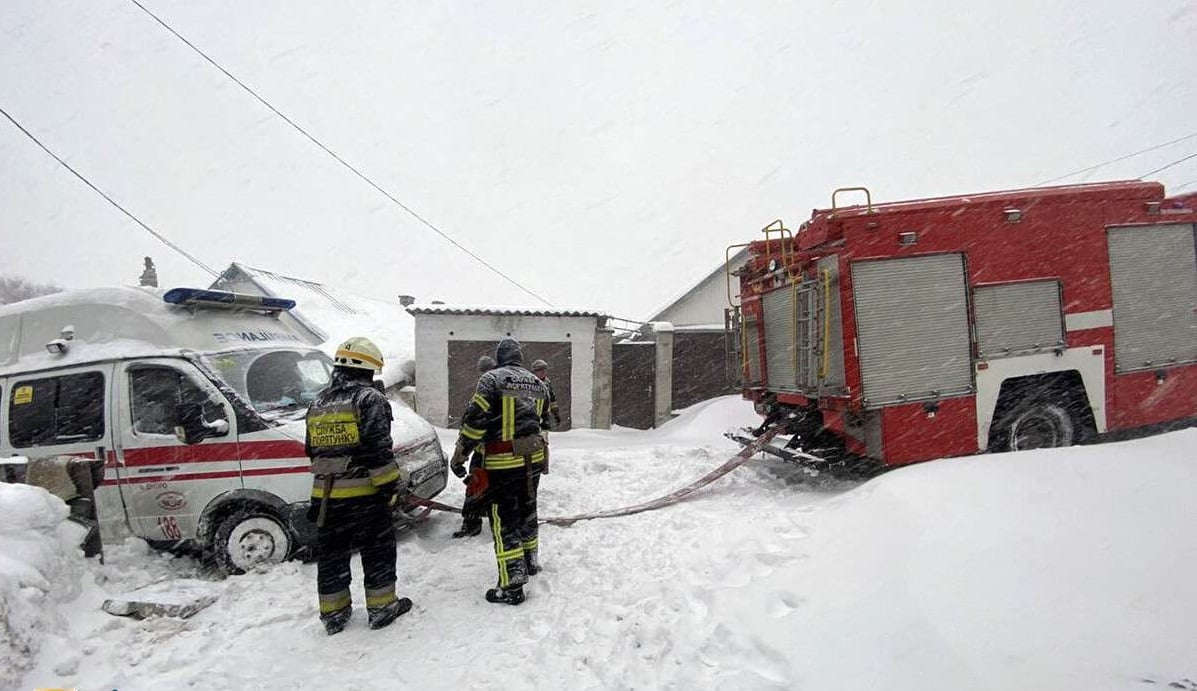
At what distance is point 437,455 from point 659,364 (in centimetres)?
952

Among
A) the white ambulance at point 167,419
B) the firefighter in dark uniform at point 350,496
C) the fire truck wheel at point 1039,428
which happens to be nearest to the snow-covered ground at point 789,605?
the firefighter in dark uniform at point 350,496

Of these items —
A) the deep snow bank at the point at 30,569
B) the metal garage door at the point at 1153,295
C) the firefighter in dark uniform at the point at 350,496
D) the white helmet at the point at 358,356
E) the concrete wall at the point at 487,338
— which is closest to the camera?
the deep snow bank at the point at 30,569

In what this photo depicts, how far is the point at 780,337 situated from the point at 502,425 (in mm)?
4270

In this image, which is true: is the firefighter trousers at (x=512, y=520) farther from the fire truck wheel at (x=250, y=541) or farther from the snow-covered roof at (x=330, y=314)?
the snow-covered roof at (x=330, y=314)

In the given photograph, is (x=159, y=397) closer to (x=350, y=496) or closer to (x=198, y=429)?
(x=198, y=429)

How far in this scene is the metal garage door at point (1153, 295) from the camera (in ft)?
20.9

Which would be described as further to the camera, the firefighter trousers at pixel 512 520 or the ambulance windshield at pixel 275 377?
the ambulance windshield at pixel 275 377

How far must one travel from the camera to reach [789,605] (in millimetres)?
3430

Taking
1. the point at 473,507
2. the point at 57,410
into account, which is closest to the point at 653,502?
the point at 473,507

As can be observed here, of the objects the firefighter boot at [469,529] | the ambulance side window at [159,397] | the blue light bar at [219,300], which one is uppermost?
the blue light bar at [219,300]

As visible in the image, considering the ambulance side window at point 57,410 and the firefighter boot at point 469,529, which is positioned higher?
the ambulance side window at point 57,410

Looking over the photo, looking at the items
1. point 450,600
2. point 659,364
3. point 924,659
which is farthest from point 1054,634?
point 659,364

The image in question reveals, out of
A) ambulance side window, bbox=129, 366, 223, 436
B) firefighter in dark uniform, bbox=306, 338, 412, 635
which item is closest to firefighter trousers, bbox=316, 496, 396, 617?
firefighter in dark uniform, bbox=306, 338, 412, 635

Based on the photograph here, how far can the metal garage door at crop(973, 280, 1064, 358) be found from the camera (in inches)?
242
